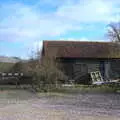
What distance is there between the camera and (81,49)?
5847 centimetres

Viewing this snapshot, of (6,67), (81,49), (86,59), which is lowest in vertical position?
(6,67)

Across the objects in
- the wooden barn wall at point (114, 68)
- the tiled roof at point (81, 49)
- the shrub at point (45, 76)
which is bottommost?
the shrub at point (45, 76)

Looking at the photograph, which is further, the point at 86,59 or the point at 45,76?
the point at 86,59

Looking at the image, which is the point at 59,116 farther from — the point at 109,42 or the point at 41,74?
the point at 109,42

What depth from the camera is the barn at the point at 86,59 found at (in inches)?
2188

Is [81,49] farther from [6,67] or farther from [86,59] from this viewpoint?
[6,67]

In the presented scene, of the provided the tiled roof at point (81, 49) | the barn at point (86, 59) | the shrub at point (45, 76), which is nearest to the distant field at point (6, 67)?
the barn at point (86, 59)

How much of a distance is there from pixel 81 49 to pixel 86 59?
223 centimetres

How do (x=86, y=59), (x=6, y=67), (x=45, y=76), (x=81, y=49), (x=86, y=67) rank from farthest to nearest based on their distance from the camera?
(x=81, y=49), (x=86, y=59), (x=86, y=67), (x=6, y=67), (x=45, y=76)

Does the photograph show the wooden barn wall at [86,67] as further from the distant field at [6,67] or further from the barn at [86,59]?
the distant field at [6,67]

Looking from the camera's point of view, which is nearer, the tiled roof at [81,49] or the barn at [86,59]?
the barn at [86,59]

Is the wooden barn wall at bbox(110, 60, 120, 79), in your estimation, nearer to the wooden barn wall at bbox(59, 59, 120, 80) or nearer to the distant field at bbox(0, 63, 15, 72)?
the wooden barn wall at bbox(59, 59, 120, 80)

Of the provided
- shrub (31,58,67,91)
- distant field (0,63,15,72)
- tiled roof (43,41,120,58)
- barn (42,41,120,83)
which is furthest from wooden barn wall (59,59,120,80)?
shrub (31,58,67,91)

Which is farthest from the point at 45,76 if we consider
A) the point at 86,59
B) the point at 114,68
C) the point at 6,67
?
the point at 114,68
